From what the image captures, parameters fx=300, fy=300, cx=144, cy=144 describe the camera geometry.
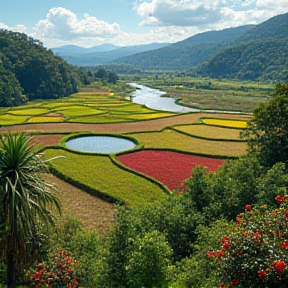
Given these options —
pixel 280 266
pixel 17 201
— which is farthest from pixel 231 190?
pixel 17 201

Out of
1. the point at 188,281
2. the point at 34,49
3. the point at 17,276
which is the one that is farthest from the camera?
the point at 34,49

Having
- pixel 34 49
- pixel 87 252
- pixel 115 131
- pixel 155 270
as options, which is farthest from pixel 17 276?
pixel 34 49

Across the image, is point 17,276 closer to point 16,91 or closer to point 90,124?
point 90,124

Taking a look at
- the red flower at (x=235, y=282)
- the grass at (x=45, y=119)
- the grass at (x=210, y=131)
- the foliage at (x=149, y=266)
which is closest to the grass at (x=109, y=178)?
the foliage at (x=149, y=266)

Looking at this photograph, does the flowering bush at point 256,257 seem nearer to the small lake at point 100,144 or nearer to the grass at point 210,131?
the small lake at point 100,144

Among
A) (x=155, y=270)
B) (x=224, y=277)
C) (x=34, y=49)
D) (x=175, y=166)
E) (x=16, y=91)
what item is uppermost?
(x=34, y=49)

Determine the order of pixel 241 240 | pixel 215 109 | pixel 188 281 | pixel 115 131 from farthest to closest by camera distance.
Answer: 1. pixel 215 109
2. pixel 115 131
3. pixel 188 281
4. pixel 241 240

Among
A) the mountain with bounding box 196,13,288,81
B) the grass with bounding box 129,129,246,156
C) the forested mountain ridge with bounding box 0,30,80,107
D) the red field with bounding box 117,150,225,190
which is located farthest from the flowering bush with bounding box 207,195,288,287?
the mountain with bounding box 196,13,288,81
